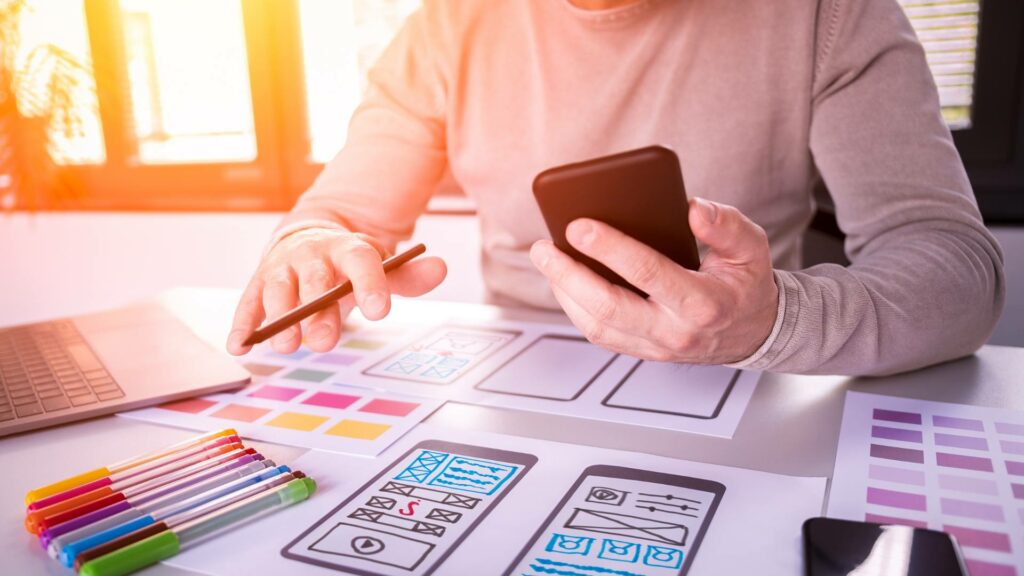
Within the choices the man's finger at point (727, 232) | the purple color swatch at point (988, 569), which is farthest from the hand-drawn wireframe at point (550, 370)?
the purple color swatch at point (988, 569)

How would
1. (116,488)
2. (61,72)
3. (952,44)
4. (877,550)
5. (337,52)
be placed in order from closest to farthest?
(877,550)
(116,488)
(952,44)
(337,52)
(61,72)

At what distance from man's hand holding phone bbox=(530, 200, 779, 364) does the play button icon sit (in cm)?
21

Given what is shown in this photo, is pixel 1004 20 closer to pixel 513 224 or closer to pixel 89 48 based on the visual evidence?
pixel 513 224

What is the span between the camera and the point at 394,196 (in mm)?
972

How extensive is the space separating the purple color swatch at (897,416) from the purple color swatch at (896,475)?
0.30ft

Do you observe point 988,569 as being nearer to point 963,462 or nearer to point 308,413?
point 963,462

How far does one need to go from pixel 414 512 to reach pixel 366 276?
9.2 inches

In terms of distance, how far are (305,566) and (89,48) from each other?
2357 millimetres

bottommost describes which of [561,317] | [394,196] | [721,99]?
[561,317]

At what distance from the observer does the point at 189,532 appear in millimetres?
437

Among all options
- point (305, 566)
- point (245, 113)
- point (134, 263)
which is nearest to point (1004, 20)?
point (305, 566)

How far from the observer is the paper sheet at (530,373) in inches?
24.4

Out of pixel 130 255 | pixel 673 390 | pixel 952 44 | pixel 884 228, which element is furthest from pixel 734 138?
pixel 130 255

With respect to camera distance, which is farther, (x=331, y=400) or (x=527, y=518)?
(x=331, y=400)
